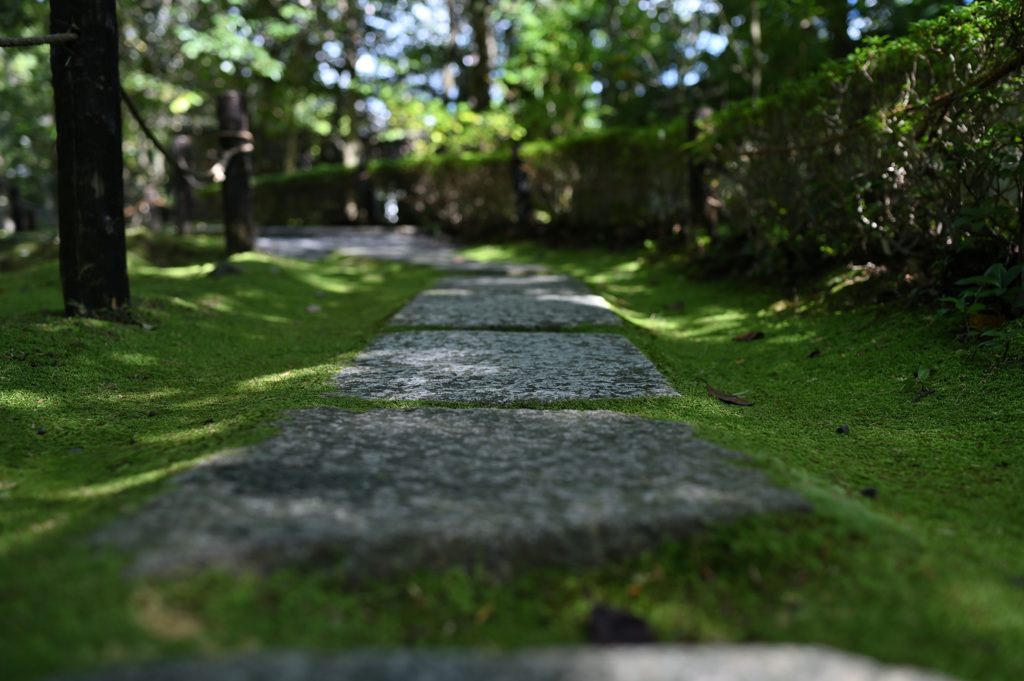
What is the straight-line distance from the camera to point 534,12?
41.4 ft

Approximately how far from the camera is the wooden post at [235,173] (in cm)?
623

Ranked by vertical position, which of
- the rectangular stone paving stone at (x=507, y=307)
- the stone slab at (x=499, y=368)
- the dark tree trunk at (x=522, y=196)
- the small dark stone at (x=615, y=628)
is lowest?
the small dark stone at (x=615, y=628)

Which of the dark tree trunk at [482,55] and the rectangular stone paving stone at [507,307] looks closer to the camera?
the rectangular stone paving stone at [507,307]

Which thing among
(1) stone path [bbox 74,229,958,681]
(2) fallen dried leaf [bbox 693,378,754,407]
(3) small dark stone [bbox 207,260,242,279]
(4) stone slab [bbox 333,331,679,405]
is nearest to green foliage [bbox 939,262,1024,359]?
(2) fallen dried leaf [bbox 693,378,754,407]

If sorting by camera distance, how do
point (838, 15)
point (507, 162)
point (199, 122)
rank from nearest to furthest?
point (507, 162) → point (838, 15) → point (199, 122)

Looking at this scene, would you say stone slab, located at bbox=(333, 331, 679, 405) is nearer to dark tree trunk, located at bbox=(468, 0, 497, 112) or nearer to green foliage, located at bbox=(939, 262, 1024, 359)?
green foliage, located at bbox=(939, 262, 1024, 359)

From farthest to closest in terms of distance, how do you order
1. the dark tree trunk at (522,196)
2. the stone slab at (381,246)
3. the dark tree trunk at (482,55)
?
the dark tree trunk at (482,55)
the dark tree trunk at (522,196)
the stone slab at (381,246)

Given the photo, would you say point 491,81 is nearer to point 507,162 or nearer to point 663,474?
point 507,162

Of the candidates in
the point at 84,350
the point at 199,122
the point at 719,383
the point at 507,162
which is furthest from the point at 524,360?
the point at 199,122

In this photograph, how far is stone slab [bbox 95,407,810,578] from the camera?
43.4 inches

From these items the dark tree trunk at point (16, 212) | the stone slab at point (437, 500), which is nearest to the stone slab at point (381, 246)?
the stone slab at point (437, 500)

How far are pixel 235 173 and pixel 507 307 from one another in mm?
3742

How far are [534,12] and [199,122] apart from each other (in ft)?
44.0

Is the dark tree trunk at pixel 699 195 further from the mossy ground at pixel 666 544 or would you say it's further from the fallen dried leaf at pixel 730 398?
the fallen dried leaf at pixel 730 398
